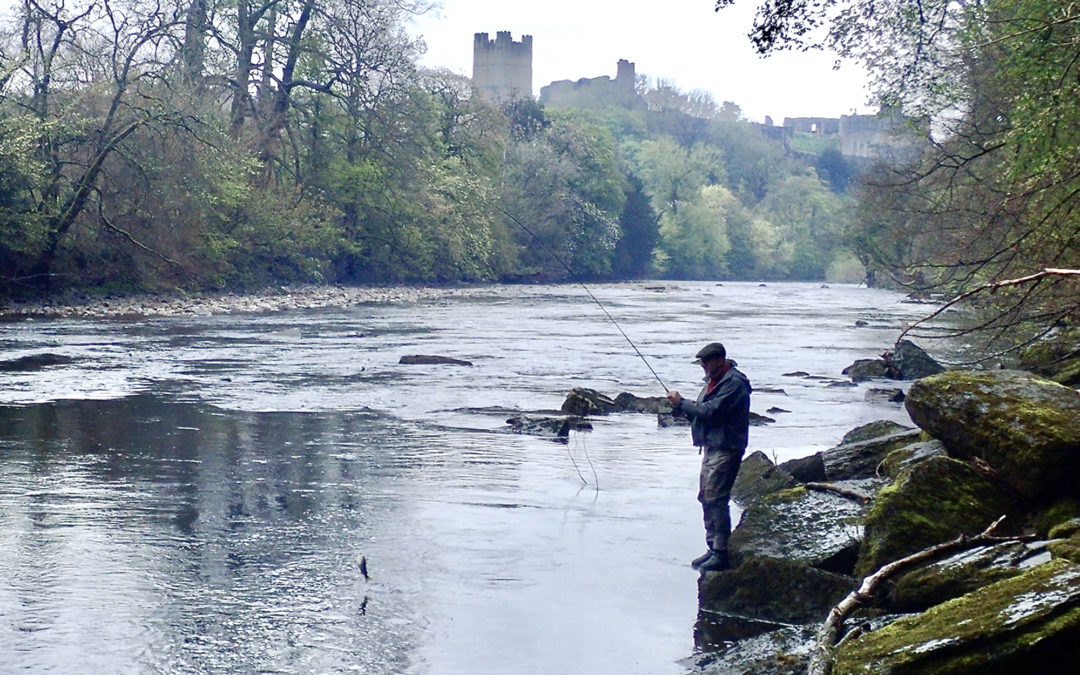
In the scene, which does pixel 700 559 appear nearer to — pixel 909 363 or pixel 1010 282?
pixel 1010 282

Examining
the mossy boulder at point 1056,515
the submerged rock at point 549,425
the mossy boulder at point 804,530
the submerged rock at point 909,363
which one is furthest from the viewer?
the submerged rock at point 909,363

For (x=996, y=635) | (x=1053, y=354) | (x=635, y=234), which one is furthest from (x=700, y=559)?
(x=635, y=234)

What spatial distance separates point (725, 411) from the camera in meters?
9.77

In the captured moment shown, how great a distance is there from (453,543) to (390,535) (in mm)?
580

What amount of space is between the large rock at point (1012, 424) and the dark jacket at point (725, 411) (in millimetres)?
1255

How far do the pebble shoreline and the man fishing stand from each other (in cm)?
3009

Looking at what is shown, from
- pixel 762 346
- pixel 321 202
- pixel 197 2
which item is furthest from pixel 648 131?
pixel 762 346

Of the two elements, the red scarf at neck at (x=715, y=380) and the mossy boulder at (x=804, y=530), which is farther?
the red scarf at neck at (x=715, y=380)

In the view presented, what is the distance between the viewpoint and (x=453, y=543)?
10.9m

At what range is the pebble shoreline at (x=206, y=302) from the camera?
125 feet

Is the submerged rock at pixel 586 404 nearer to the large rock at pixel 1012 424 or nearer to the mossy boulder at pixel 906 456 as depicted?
the mossy boulder at pixel 906 456

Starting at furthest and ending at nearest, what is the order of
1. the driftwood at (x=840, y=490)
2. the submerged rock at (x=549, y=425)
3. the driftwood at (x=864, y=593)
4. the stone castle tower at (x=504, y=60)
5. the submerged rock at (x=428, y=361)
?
the stone castle tower at (x=504, y=60), the submerged rock at (x=428, y=361), the submerged rock at (x=549, y=425), the driftwood at (x=840, y=490), the driftwood at (x=864, y=593)

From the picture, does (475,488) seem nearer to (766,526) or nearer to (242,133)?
(766,526)

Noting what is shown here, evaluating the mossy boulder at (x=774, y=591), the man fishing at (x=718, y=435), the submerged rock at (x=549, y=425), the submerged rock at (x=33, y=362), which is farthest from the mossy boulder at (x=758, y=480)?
the submerged rock at (x=33, y=362)
